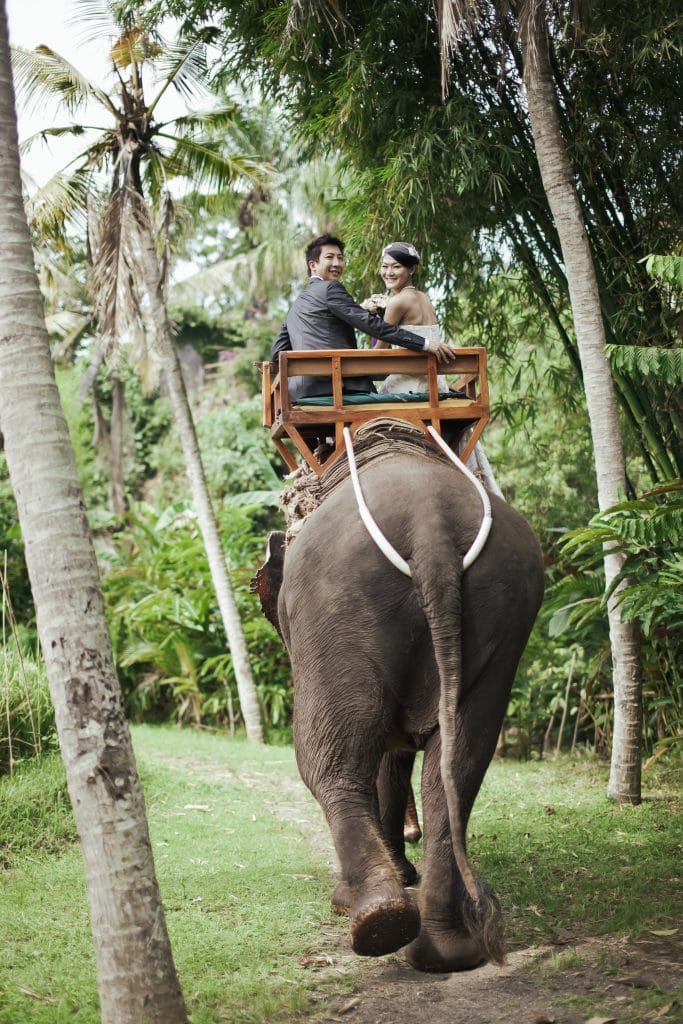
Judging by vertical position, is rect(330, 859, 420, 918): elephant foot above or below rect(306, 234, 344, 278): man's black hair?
below

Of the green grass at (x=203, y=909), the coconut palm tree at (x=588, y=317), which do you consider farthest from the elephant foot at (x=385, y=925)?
the coconut palm tree at (x=588, y=317)

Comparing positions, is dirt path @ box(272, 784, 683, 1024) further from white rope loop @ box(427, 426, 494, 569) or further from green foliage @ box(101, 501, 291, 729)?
green foliage @ box(101, 501, 291, 729)

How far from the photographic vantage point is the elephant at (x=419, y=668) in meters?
3.40

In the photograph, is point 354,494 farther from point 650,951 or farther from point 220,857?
point 220,857

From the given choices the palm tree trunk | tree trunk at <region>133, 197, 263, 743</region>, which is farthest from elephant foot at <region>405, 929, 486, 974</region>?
the palm tree trunk

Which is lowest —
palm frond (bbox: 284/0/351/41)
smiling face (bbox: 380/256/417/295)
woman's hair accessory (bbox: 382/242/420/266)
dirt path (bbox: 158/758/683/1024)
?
dirt path (bbox: 158/758/683/1024)

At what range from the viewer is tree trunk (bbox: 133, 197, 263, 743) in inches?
414

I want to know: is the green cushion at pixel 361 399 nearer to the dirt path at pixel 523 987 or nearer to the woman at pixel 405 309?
the woman at pixel 405 309

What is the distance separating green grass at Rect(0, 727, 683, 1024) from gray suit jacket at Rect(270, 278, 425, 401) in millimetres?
2353

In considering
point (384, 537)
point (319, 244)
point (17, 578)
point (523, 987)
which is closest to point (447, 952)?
point (523, 987)

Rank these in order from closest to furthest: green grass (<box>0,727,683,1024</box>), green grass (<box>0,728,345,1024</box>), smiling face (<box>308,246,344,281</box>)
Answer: green grass (<box>0,728,345,1024</box>)
green grass (<box>0,727,683,1024</box>)
smiling face (<box>308,246,344,281</box>)

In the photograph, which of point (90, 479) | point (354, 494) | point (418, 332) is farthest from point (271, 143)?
point (354, 494)

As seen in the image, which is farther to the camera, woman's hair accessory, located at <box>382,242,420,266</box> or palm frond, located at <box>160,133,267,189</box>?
palm frond, located at <box>160,133,267,189</box>

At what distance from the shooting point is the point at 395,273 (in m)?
5.14
